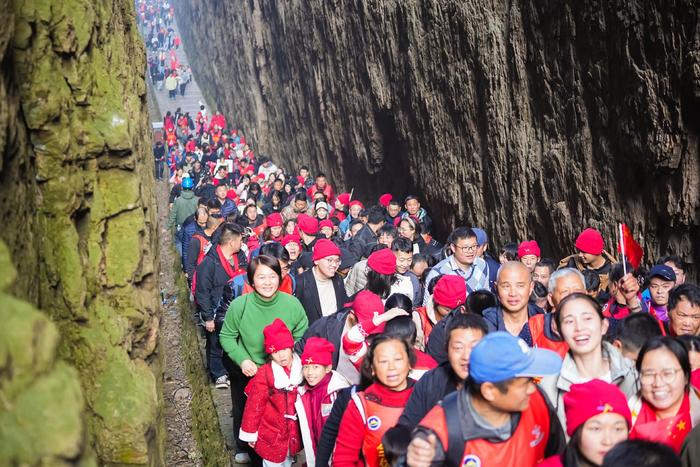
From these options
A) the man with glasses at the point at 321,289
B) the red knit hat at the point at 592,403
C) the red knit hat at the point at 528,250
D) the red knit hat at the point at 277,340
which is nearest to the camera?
the red knit hat at the point at 592,403

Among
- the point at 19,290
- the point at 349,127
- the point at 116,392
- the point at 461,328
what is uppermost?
the point at 349,127

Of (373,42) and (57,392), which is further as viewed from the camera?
(373,42)

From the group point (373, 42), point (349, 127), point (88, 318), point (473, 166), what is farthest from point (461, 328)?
point (349, 127)

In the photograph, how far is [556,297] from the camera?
20.6 feet

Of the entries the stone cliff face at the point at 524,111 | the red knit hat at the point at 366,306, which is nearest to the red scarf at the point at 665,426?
the red knit hat at the point at 366,306

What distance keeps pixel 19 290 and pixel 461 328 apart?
2.47 metres

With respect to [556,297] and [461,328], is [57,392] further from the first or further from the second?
[556,297]

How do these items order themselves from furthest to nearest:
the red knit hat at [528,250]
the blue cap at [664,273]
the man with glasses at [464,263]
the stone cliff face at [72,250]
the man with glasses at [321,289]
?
the red knit hat at [528,250]
the man with glasses at [464,263]
the man with glasses at [321,289]
the blue cap at [664,273]
the stone cliff face at [72,250]

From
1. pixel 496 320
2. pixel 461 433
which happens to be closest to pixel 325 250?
pixel 496 320

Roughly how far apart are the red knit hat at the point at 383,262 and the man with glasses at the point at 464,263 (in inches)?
29.4

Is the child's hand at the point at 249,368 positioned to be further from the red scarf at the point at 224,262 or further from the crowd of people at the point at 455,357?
the red scarf at the point at 224,262

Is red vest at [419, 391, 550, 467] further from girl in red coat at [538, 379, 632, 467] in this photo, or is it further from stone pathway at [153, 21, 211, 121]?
stone pathway at [153, 21, 211, 121]

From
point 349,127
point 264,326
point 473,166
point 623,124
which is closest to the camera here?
point 264,326

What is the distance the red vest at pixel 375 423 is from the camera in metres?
4.78
